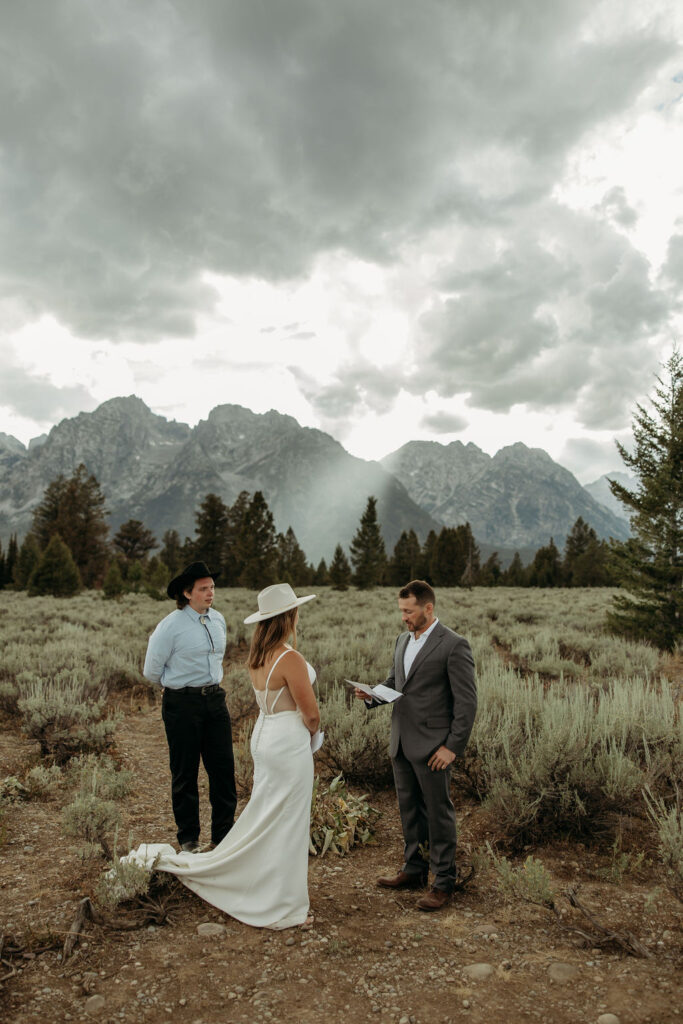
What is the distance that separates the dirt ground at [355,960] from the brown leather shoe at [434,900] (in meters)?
0.06

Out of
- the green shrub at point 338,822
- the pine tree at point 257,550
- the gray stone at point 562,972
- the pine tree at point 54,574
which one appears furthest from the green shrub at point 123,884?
the pine tree at point 257,550

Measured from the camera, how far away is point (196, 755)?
4.97 meters

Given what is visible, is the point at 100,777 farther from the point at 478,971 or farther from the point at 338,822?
the point at 478,971

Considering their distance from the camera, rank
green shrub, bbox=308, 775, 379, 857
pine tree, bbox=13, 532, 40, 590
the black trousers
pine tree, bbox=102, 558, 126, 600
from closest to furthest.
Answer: the black trousers < green shrub, bbox=308, 775, 379, 857 < pine tree, bbox=102, 558, 126, 600 < pine tree, bbox=13, 532, 40, 590

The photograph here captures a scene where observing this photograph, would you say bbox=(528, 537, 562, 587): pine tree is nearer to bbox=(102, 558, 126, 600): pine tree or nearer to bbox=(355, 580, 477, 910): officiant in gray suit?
bbox=(102, 558, 126, 600): pine tree

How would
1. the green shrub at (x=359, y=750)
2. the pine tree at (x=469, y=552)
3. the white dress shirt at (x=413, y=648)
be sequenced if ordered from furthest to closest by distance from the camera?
1. the pine tree at (x=469, y=552)
2. the green shrub at (x=359, y=750)
3. the white dress shirt at (x=413, y=648)

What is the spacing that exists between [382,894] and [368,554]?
4835 cm

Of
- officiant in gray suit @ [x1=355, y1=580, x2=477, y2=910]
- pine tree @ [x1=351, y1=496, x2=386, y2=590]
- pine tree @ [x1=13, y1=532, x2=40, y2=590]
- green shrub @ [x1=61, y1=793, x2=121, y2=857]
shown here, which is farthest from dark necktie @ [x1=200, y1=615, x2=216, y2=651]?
pine tree @ [x1=351, y1=496, x2=386, y2=590]

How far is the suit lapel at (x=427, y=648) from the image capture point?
429cm

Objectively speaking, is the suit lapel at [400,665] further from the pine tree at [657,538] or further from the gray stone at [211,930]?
the pine tree at [657,538]

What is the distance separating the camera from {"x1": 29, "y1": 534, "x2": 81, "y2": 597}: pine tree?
30.0m

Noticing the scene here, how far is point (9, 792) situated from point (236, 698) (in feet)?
12.0

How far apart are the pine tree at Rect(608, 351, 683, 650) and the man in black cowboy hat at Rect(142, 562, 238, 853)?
38.3ft

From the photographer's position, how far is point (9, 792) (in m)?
5.92
